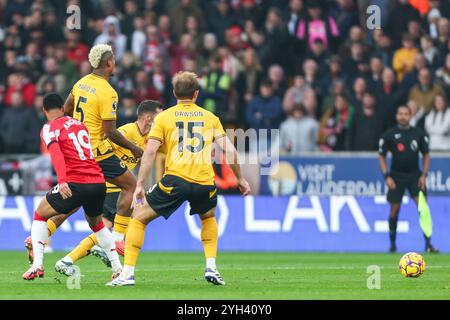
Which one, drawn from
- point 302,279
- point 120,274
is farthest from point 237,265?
point 120,274

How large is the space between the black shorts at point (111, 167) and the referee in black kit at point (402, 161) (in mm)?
7484

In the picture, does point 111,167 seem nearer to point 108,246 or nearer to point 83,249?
Answer: point 83,249

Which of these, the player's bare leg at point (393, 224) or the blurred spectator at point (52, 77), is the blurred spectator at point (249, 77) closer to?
the blurred spectator at point (52, 77)

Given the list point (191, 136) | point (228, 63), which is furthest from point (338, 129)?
point (191, 136)

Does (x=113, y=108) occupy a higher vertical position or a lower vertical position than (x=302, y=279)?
higher

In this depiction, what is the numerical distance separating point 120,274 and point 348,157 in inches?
396

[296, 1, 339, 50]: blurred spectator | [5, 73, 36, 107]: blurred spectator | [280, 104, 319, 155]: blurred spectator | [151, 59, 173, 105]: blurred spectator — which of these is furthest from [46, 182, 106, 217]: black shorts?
[296, 1, 339, 50]: blurred spectator

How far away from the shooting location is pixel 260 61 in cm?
2431

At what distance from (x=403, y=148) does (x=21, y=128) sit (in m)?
7.83

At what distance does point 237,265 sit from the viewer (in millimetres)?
16375

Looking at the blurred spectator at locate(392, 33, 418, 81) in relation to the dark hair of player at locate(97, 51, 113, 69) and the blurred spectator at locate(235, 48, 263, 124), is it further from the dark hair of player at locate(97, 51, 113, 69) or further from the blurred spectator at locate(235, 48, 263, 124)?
the dark hair of player at locate(97, 51, 113, 69)

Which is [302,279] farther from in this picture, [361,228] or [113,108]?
[361,228]

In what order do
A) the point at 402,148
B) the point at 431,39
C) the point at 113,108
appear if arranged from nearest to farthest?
the point at 113,108 → the point at 402,148 → the point at 431,39

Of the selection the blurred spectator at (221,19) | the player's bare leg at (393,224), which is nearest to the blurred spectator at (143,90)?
the blurred spectator at (221,19)
